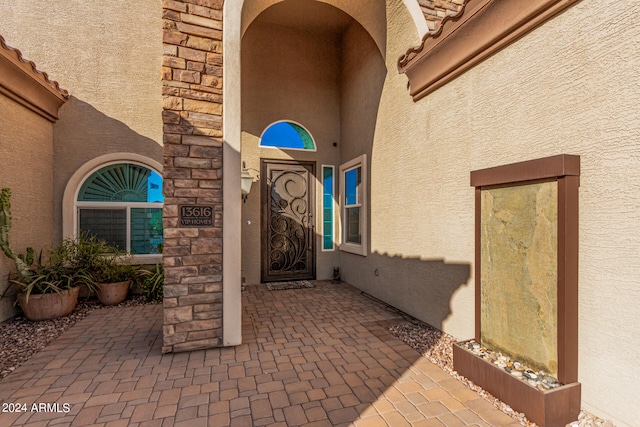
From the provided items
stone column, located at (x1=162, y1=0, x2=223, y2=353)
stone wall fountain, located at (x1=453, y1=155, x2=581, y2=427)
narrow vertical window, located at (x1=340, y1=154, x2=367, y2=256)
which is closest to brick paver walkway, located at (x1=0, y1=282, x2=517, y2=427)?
stone wall fountain, located at (x1=453, y1=155, x2=581, y2=427)

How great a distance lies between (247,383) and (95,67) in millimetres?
5616

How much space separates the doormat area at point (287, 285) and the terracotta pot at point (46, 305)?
300cm

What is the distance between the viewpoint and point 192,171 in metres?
3.17

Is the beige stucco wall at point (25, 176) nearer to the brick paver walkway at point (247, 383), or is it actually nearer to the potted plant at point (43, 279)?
the potted plant at point (43, 279)

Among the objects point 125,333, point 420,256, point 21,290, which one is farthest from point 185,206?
point 21,290

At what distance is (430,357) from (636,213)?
204 centimetres

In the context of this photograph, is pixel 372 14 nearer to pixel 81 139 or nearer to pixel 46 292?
pixel 81 139

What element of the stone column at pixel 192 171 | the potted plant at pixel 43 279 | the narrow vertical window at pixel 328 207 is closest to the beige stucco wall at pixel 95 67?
the potted plant at pixel 43 279

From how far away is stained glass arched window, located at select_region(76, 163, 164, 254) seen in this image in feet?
17.1

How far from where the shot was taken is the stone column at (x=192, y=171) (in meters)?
3.10

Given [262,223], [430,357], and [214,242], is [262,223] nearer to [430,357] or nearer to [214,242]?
[214,242]

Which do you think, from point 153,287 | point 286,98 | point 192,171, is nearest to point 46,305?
point 153,287

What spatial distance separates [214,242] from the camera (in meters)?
3.22

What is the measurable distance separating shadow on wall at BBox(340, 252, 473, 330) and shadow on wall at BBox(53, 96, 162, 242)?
4507 millimetres
